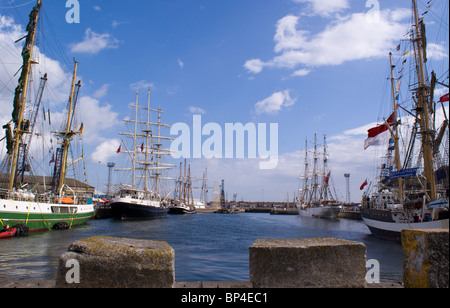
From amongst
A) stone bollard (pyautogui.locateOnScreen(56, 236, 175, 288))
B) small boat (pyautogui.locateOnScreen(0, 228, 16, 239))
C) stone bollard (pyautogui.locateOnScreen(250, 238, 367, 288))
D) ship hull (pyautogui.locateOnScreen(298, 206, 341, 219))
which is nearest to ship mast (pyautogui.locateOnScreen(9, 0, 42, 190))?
small boat (pyautogui.locateOnScreen(0, 228, 16, 239))

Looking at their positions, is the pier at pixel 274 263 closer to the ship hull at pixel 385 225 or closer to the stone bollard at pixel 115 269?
the stone bollard at pixel 115 269

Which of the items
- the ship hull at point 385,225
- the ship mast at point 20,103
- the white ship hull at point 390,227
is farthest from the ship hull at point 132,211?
the white ship hull at point 390,227

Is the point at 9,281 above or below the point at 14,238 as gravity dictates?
above

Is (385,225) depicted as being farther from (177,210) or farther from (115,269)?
(177,210)

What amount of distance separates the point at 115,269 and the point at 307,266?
2462 mm

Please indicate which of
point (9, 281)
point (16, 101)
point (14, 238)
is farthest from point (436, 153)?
point (16, 101)

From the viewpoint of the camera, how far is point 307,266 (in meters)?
4.09

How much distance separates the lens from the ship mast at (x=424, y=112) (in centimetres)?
3516

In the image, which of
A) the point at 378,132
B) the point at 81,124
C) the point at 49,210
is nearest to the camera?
the point at 378,132

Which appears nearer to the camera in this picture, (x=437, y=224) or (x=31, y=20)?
(x=437, y=224)

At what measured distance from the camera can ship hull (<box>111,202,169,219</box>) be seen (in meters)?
70.3
